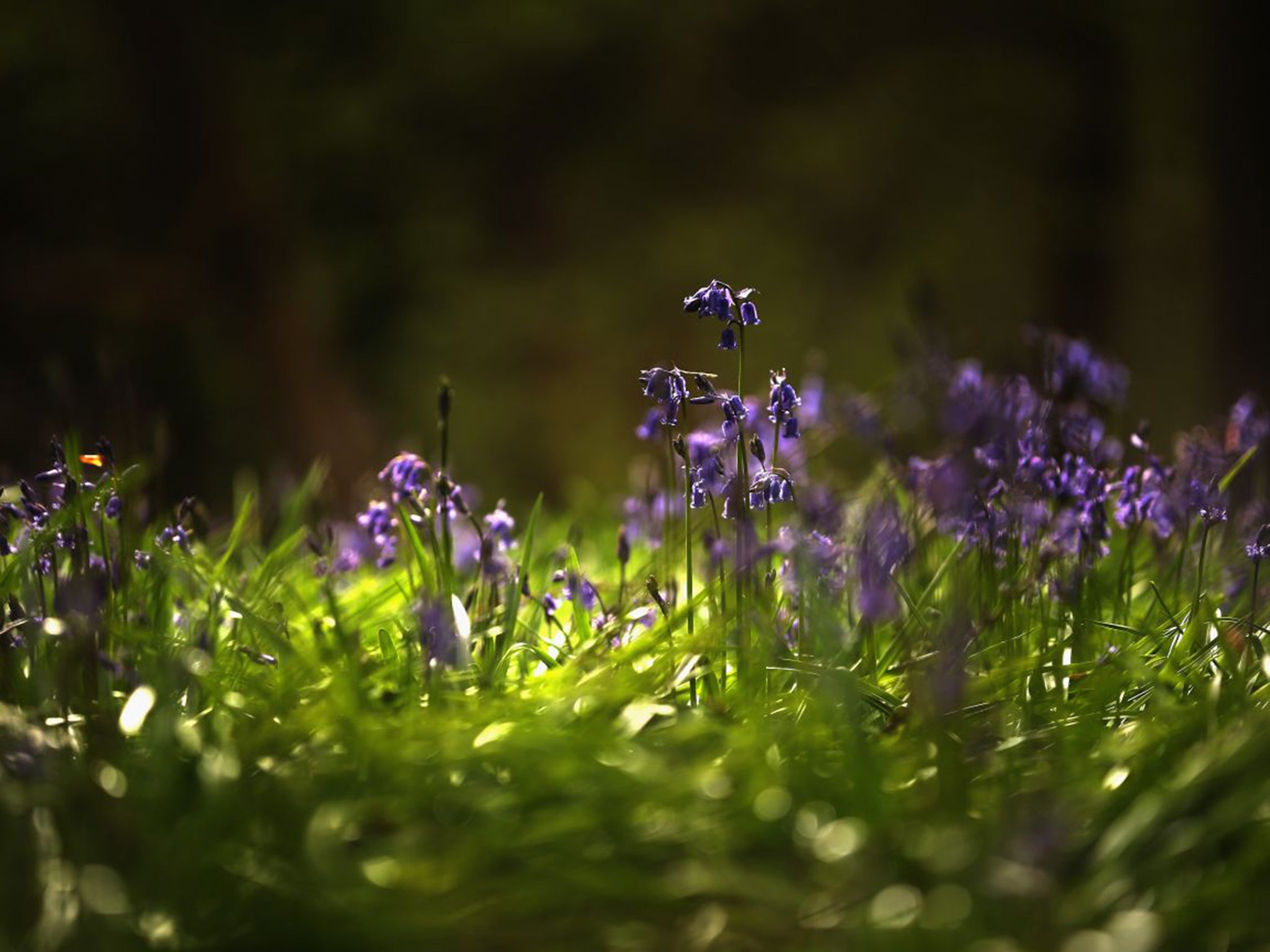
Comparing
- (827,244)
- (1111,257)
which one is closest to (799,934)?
(1111,257)

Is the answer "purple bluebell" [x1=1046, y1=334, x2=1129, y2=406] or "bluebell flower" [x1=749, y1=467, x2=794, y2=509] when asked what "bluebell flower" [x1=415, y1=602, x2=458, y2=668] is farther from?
"purple bluebell" [x1=1046, y1=334, x2=1129, y2=406]

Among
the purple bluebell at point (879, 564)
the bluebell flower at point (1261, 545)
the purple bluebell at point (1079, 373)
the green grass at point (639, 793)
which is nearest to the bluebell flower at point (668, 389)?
the green grass at point (639, 793)

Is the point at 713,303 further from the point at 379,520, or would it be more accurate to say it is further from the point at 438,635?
the point at 379,520

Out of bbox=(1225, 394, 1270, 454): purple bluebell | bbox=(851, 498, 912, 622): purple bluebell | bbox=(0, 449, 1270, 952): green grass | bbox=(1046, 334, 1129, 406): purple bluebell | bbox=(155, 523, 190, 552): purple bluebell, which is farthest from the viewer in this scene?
bbox=(1225, 394, 1270, 454): purple bluebell

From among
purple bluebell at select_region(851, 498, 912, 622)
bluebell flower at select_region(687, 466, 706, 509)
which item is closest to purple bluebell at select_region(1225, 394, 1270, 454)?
purple bluebell at select_region(851, 498, 912, 622)

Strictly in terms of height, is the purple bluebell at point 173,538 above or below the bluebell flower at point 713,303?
below

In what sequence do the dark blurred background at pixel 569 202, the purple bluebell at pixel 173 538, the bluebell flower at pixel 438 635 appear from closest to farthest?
the bluebell flower at pixel 438 635 → the purple bluebell at pixel 173 538 → the dark blurred background at pixel 569 202

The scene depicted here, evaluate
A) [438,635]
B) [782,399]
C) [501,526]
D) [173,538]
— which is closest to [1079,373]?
[782,399]

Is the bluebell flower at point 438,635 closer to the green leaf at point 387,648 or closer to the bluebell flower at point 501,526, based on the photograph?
the green leaf at point 387,648
